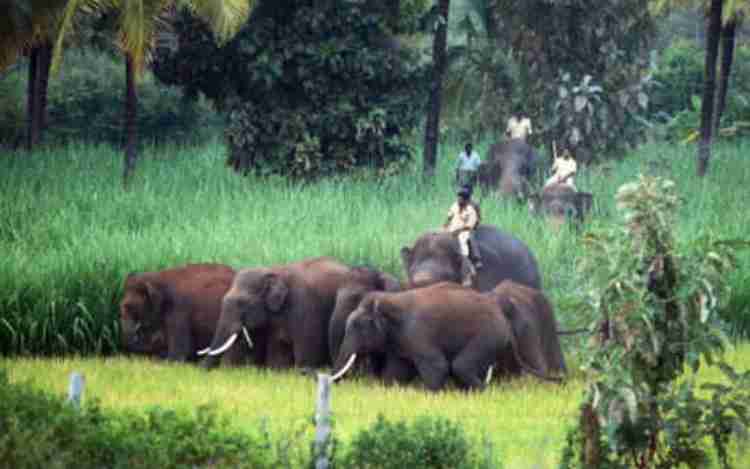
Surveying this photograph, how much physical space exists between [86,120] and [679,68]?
15843 mm

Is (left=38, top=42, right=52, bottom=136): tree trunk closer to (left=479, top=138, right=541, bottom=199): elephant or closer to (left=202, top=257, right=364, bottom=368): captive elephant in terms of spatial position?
(left=479, top=138, right=541, bottom=199): elephant

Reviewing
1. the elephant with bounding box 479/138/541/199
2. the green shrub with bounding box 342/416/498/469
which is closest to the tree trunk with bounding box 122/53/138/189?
the elephant with bounding box 479/138/541/199

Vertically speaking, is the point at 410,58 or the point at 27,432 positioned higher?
the point at 410,58

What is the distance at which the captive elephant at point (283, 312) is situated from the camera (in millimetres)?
19641

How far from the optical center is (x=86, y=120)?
145 feet

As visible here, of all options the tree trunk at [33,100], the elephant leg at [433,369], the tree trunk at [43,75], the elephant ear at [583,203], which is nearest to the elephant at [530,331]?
the elephant leg at [433,369]

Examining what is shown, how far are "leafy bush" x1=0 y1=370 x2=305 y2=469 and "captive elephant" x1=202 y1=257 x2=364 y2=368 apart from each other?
700 centimetres

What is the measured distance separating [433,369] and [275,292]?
2236 mm

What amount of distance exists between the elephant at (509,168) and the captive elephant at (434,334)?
12.1m

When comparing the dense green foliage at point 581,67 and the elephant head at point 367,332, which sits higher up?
the dense green foliage at point 581,67

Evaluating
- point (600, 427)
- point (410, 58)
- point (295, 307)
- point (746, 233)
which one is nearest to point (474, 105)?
point (410, 58)

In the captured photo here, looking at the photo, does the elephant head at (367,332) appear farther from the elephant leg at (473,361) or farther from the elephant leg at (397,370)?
the elephant leg at (473,361)

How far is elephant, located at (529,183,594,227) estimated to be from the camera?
28.0 meters

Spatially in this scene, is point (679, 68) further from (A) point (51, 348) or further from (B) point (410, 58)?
(A) point (51, 348)
